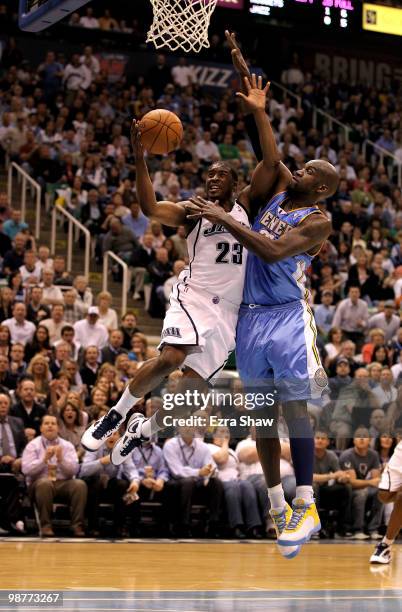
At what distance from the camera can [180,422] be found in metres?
9.74

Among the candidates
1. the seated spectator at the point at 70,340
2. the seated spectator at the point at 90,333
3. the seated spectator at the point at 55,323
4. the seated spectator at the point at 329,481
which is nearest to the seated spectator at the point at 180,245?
the seated spectator at the point at 90,333

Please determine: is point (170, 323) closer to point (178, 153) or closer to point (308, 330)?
point (308, 330)

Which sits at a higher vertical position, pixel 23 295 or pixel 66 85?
pixel 66 85

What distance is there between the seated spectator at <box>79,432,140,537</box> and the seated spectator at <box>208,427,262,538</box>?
108 cm

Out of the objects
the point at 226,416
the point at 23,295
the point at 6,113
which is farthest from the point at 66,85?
the point at 226,416

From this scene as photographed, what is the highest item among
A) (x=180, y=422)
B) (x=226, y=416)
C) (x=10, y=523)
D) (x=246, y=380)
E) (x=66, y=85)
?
(x=66, y=85)

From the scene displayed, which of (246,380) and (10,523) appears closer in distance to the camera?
(246,380)

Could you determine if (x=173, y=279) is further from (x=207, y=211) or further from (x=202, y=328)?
(x=207, y=211)

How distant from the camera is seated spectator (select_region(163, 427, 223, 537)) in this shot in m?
12.4

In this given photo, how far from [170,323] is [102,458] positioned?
5.12 meters

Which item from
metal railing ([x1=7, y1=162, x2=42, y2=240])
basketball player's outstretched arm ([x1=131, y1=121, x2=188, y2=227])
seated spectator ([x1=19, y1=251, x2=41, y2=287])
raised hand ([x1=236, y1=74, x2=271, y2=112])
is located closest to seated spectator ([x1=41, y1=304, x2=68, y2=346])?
seated spectator ([x1=19, y1=251, x2=41, y2=287])

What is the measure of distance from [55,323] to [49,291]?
852 mm

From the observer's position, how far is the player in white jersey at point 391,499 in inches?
410

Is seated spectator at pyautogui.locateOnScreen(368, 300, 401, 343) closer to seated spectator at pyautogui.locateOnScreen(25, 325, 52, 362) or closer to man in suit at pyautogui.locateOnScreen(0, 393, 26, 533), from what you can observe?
seated spectator at pyautogui.locateOnScreen(25, 325, 52, 362)
